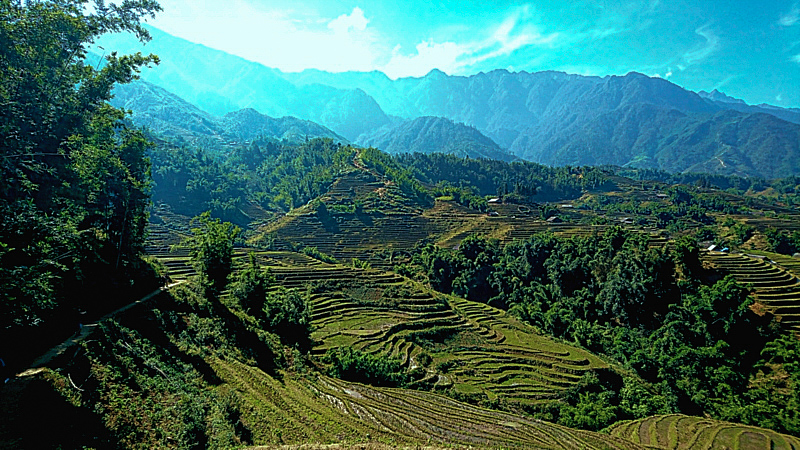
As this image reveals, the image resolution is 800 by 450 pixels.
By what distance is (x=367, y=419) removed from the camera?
1709cm

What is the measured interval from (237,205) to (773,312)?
12697 centimetres

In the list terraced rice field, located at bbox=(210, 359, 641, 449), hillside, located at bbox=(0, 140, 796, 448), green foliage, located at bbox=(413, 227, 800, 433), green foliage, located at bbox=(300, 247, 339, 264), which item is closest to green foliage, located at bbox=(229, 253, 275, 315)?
hillside, located at bbox=(0, 140, 796, 448)

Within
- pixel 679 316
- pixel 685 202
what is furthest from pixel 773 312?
pixel 685 202

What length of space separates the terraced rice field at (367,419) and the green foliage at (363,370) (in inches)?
151

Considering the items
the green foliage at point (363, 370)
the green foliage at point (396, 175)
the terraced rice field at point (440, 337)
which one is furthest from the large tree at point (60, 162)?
the green foliage at point (396, 175)

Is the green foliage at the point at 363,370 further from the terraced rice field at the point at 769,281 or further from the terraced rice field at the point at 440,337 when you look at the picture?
the terraced rice field at the point at 769,281

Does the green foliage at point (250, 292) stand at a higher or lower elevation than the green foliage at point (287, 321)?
higher

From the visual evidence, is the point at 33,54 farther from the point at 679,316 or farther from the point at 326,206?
the point at 326,206

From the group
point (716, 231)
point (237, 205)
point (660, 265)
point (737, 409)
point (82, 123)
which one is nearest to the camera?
point (82, 123)

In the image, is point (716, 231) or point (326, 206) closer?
point (716, 231)

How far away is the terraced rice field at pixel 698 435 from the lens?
24.0 meters

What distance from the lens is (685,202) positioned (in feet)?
451

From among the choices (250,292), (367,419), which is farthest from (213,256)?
(367,419)

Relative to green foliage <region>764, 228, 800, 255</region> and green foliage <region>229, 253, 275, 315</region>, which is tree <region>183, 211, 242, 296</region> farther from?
green foliage <region>764, 228, 800, 255</region>
